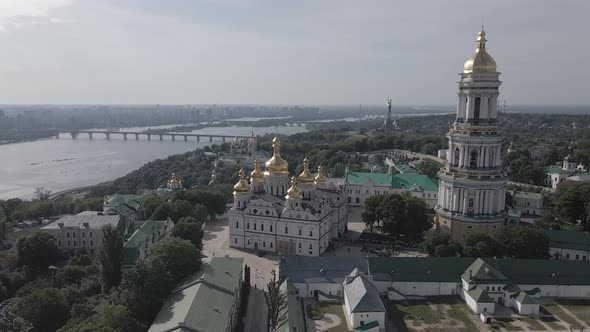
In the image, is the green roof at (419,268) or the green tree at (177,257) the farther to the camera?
the green roof at (419,268)

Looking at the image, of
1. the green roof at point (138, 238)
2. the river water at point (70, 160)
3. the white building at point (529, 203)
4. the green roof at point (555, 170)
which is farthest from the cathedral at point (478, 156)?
the river water at point (70, 160)

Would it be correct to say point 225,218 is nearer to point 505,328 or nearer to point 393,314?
point 393,314

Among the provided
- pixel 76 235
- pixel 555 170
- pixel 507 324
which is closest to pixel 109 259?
pixel 76 235

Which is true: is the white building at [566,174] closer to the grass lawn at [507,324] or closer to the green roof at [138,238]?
the grass lawn at [507,324]

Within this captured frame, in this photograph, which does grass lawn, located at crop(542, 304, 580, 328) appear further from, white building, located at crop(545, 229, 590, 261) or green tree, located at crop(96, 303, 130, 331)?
green tree, located at crop(96, 303, 130, 331)

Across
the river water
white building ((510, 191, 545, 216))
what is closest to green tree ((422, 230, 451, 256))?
white building ((510, 191, 545, 216))

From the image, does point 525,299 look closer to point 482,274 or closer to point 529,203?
point 482,274
